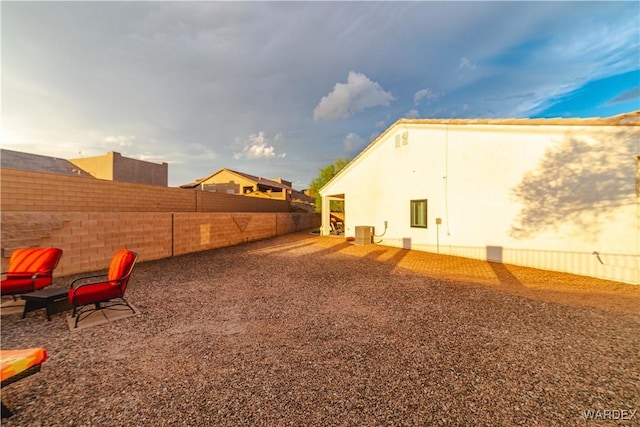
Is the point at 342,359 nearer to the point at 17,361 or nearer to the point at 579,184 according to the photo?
the point at 17,361

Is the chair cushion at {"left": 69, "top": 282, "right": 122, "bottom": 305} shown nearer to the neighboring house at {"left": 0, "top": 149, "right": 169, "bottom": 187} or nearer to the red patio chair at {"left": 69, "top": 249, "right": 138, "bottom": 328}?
the red patio chair at {"left": 69, "top": 249, "right": 138, "bottom": 328}

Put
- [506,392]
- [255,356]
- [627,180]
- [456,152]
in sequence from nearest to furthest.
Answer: [506,392], [255,356], [627,180], [456,152]

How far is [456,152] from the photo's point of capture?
1055cm

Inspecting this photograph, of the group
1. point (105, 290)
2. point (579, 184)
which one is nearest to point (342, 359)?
point (105, 290)

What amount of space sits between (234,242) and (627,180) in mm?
16668

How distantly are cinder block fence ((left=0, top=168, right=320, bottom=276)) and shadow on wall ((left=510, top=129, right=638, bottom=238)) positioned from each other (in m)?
14.1

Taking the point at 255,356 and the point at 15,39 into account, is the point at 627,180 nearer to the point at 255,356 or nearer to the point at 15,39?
the point at 255,356

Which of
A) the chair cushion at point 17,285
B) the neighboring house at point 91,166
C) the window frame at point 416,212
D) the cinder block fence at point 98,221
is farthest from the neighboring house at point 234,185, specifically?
the chair cushion at point 17,285

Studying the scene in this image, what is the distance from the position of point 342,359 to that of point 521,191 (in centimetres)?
929

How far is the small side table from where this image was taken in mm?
4445

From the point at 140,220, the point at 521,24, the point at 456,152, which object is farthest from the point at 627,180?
the point at 140,220

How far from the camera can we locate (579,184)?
24.9 feet

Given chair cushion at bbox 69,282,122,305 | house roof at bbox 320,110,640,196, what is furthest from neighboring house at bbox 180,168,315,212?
chair cushion at bbox 69,282,122,305

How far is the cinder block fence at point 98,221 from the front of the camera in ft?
23.6
